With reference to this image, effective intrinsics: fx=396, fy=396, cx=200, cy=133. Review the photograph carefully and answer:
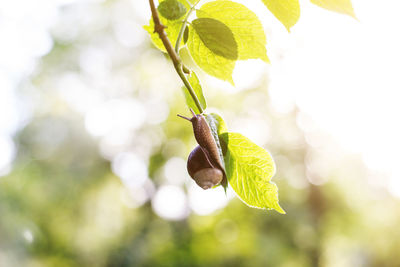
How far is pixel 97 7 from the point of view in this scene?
10.4 meters

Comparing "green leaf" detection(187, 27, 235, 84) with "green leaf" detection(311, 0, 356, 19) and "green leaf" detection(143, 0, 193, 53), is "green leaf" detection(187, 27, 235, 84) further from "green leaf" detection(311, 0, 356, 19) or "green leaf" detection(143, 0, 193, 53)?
"green leaf" detection(311, 0, 356, 19)

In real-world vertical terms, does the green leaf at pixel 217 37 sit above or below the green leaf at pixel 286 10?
below

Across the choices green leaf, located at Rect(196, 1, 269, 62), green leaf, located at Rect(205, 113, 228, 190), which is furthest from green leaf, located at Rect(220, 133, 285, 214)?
green leaf, located at Rect(196, 1, 269, 62)

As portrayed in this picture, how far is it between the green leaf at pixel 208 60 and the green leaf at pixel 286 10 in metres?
0.08

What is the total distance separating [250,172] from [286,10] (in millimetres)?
165

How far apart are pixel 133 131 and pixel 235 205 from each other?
3.27 m

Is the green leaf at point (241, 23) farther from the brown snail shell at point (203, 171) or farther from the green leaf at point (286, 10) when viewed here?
the brown snail shell at point (203, 171)

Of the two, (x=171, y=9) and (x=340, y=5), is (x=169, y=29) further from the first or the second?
(x=340, y=5)

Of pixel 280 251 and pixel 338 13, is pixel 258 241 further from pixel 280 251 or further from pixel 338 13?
pixel 338 13

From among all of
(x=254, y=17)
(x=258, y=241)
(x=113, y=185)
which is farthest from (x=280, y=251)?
(x=254, y=17)

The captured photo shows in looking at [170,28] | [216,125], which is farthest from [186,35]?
[216,125]

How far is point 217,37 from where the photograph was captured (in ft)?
1.42

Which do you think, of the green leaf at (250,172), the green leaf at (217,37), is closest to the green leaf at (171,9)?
the green leaf at (217,37)

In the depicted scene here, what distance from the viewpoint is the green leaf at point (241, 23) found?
425mm
